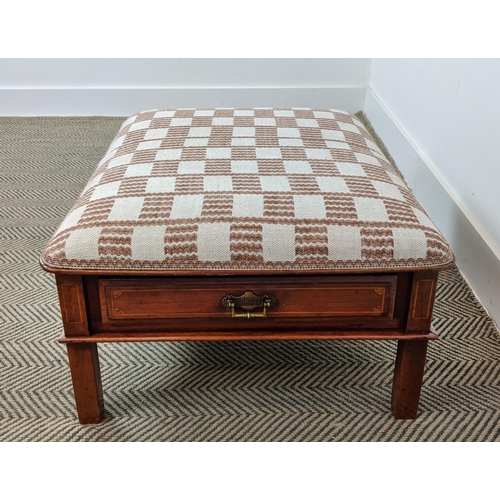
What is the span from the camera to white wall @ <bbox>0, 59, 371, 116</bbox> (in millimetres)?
2348

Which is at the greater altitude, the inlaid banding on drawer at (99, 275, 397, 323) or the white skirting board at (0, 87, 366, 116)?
the inlaid banding on drawer at (99, 275, 397, 323)

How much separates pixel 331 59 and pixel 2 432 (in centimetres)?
196

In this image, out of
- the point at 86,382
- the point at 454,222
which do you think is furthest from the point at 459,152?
the point at 86,382

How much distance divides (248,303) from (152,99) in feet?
5.92

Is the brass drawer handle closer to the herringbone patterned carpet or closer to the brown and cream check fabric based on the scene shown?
the brown and cream check fabric

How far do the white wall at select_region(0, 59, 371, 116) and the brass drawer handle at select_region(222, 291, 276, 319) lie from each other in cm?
175

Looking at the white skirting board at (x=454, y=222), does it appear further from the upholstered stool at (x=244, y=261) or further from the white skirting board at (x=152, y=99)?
the white skirting board at (x=152, y=99)

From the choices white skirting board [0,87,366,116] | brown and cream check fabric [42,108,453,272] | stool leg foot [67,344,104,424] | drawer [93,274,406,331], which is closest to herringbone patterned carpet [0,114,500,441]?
stool leg foot [67,344,104,424]

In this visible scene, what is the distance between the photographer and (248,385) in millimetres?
969

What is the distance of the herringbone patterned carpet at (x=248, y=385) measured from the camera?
0.88m

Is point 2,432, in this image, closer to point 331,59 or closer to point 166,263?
point 166,263

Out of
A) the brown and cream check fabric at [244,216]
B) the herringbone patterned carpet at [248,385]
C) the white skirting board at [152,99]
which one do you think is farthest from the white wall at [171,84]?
the brown and cream check fabric at [244,216]

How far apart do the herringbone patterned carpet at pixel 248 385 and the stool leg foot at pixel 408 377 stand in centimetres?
2

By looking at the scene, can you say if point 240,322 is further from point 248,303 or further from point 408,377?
point 408,377
